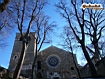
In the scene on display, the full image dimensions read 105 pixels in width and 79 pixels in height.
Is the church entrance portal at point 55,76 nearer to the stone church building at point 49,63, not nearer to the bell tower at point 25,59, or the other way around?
the stone church building at point 49,63

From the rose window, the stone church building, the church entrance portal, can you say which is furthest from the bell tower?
the church entrance portal

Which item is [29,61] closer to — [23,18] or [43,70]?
[43,70]

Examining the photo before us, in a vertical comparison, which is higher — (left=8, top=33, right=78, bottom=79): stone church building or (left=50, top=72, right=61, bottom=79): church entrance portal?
(left=8, top=33, right=78, bottom=79): stone church building

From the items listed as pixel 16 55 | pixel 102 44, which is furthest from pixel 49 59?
pixel 102 44

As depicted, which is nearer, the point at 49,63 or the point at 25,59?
the point at 25,59

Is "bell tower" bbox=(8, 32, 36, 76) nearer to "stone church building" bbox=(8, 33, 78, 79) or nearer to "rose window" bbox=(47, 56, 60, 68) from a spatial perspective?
"stone church building" bbox=(8, 33, 78, 79)

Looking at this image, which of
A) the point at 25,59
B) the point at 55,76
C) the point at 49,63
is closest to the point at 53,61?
the point at 49,63

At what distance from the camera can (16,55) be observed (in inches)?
1262

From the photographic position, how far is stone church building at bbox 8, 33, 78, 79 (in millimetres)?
30834

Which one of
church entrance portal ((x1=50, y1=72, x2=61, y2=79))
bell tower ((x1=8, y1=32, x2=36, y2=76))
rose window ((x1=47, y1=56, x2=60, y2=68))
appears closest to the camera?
bell tower ((x1=8, y1=32, x2=36, y2=76))

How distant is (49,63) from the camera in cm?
3266

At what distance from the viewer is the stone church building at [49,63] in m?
30.8

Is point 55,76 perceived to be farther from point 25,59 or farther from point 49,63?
point 25,59

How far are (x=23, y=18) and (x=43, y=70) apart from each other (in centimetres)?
2228
